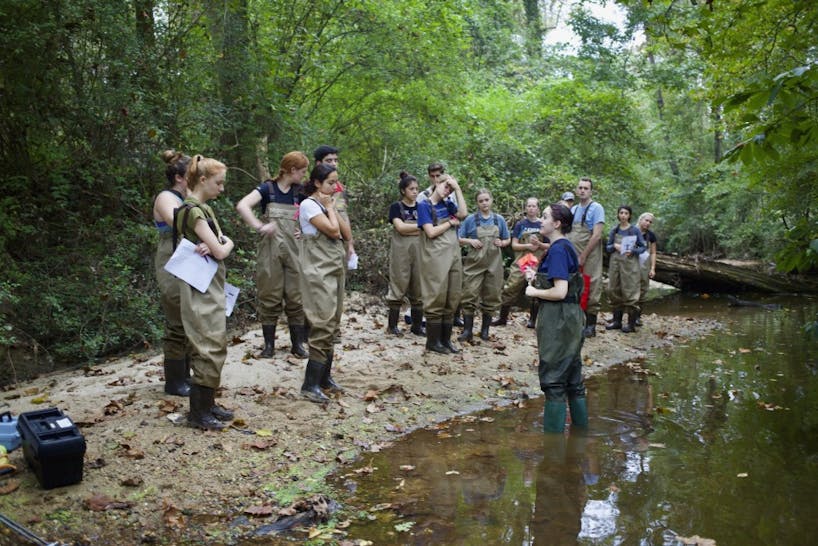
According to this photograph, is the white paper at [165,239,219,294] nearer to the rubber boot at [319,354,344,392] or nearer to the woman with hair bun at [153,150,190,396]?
the woman with hair bun at [153,150,190,396]

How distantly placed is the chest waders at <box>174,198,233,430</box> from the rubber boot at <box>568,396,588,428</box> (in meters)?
3.18

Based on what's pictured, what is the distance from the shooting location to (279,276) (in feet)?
25.4

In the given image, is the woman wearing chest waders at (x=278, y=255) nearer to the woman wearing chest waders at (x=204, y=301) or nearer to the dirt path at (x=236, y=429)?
the dirt path at (x=236, y=429)

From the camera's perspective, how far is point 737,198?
25.0 metres

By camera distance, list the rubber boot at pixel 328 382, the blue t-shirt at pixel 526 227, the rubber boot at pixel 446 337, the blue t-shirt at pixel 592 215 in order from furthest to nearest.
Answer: the blue t-shirt at pixel 526 227
the blue t-shirt at pixel 592 215
the rubber boot at pixel 446 337
the rubber boot at pixel 328 382

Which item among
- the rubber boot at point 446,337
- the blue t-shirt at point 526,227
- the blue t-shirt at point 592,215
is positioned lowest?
the rubber boot at point 446,337

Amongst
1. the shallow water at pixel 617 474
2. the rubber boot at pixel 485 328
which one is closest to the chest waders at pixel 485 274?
the rubber boot at pixel 485 328

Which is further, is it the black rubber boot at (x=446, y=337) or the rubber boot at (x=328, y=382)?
the black rubber boot at (x=446, y=337)

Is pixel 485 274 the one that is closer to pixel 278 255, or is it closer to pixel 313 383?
pixel 278 255

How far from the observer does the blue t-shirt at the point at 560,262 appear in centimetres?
587

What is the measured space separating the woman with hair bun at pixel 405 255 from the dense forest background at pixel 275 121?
8.58ft

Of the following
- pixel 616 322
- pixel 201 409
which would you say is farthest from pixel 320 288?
pixel 616 322

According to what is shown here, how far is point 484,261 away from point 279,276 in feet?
11.8

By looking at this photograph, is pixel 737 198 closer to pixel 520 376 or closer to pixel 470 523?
pixel 520 376
